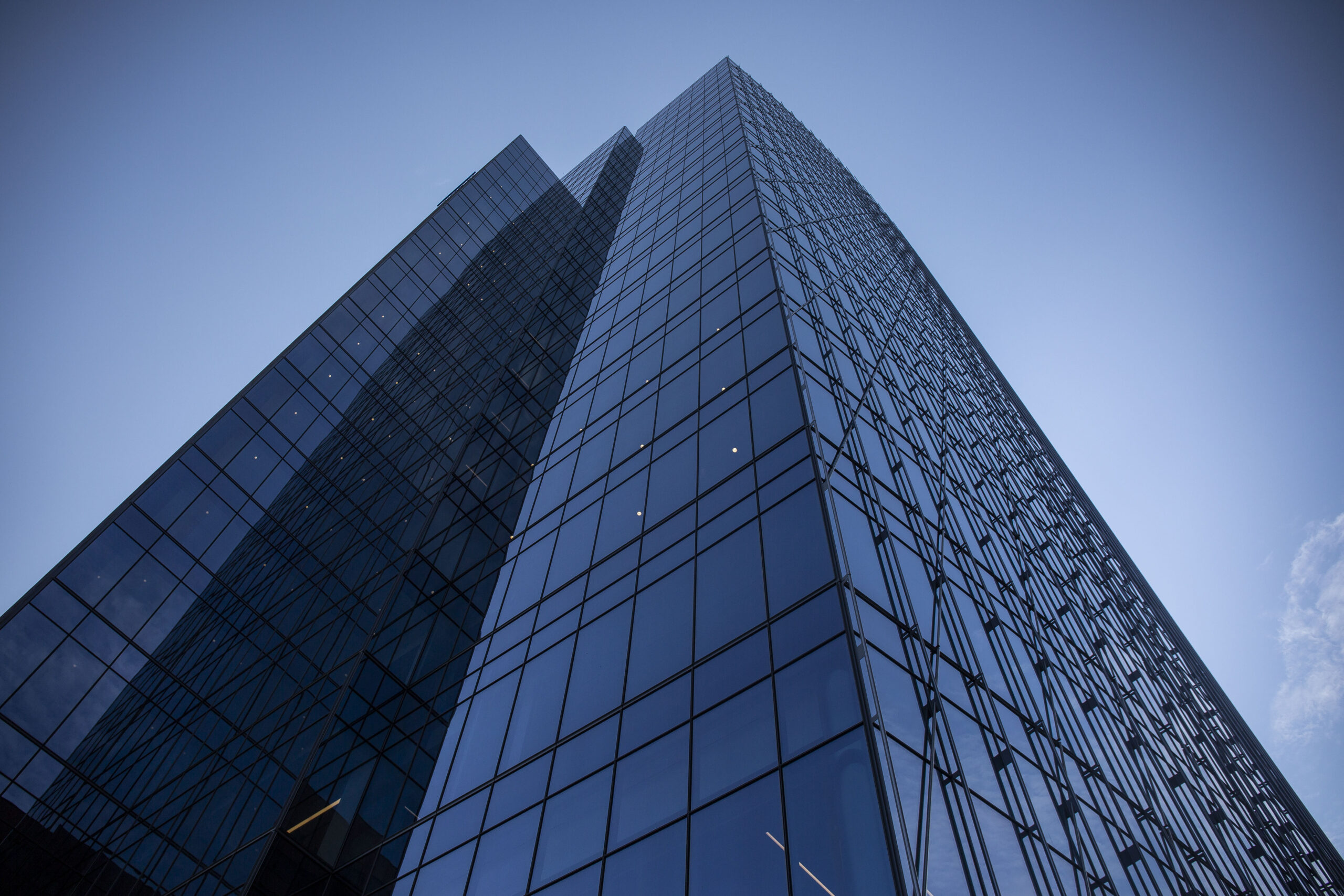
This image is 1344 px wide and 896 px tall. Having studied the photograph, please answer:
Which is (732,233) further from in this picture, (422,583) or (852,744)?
(852,744)

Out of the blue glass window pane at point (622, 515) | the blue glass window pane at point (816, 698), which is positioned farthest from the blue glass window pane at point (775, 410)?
the blue glass window pane at point (816, 698)

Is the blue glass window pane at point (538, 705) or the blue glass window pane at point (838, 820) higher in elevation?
the blue glass window pane at point (538, 705)

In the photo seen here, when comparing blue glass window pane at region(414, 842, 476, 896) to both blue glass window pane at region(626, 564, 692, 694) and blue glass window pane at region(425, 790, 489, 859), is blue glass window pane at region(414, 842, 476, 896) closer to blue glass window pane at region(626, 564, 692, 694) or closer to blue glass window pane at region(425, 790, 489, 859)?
blue glass window pane at region(425, 790, 489, 859)

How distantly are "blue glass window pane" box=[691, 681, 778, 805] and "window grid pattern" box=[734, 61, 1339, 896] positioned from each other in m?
1.68

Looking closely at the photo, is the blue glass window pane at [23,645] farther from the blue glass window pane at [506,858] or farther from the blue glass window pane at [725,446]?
the blue glass window pane at [725,446]

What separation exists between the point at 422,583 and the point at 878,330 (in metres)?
18.1

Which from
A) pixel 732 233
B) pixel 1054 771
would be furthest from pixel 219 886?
pixel 732 233

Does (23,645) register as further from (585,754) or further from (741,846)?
(741,846)

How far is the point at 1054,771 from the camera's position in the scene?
14016 mm

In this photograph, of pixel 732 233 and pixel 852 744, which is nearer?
pixel 852 744

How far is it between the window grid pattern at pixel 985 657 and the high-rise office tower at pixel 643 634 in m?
0.13

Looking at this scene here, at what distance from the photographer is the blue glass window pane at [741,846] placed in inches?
387

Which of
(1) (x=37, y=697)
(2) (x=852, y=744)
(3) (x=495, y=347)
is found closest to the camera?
(2) (x=852, y=744)

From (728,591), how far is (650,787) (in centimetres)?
367
